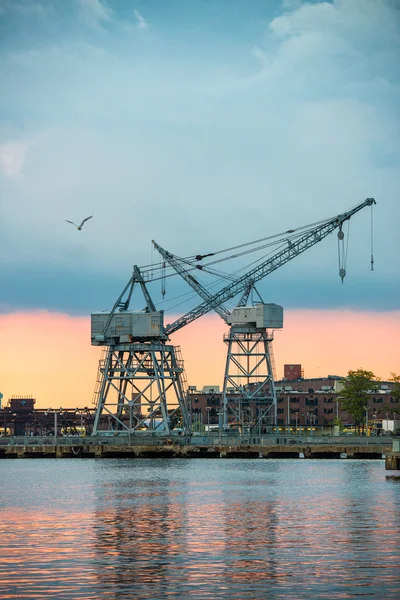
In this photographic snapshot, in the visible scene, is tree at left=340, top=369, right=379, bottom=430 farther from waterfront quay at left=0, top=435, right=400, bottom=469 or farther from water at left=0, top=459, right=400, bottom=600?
water at left=0, top=459, right=400, bottom=600

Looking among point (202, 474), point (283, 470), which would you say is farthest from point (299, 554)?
point (283, 470)

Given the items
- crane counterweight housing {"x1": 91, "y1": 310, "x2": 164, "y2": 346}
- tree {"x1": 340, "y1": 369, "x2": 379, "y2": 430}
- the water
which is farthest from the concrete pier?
the water

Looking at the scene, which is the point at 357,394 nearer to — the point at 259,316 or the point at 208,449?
the point at 259,316

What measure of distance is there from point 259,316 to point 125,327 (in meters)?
21.2

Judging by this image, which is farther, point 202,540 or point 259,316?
point 259,316

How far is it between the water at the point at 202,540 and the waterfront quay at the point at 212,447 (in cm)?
6139

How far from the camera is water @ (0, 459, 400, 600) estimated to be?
38.2 meters

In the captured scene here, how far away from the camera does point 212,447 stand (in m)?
163

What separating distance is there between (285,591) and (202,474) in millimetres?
77484

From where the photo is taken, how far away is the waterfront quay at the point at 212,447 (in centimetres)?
15925

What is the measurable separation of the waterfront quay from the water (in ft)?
201

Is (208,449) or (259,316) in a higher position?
(259,316)

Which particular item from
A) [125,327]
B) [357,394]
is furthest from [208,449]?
[357,394]

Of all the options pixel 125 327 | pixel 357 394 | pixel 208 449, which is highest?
pixel 125 327
